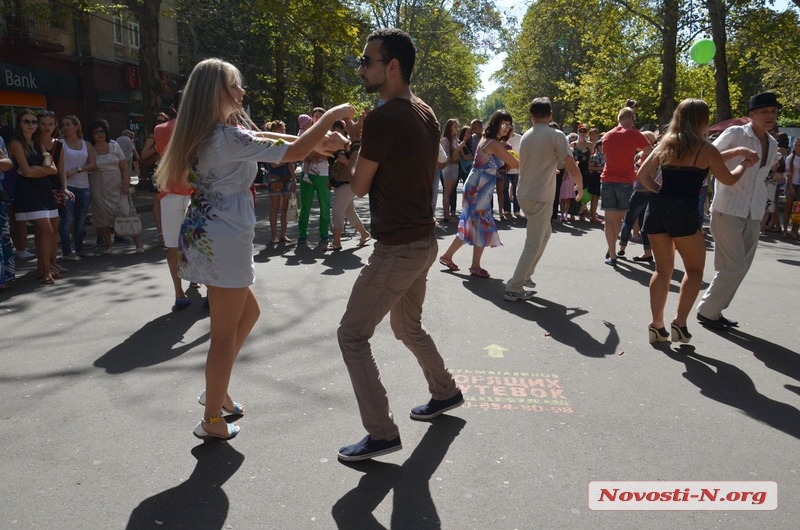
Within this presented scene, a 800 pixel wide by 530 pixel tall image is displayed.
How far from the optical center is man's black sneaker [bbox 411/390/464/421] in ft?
13.5

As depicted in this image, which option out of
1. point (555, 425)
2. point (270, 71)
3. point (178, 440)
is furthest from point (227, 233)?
point (270, 71)

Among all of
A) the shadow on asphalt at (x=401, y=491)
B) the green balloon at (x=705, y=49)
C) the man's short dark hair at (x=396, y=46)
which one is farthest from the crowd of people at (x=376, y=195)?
the green balloon at (x=705, y=49)

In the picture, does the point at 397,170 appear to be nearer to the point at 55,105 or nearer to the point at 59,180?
the point at 59,180

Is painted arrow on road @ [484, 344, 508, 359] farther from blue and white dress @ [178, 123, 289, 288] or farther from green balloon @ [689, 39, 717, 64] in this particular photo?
green balloon @ [689, 39, 717, 64]

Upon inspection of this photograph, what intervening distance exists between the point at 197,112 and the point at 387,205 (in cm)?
99

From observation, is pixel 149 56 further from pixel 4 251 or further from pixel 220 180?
pixel 220 180

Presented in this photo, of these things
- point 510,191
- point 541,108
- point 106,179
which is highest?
point 541,108

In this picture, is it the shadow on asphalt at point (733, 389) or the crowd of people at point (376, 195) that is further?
the shadow on asphalt at point (733, 389)

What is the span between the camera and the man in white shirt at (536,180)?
7055 millimetres

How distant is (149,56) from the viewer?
760 inches

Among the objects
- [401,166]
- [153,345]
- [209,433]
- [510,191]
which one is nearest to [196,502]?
[209,433]

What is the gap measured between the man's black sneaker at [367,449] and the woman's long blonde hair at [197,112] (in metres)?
1.58

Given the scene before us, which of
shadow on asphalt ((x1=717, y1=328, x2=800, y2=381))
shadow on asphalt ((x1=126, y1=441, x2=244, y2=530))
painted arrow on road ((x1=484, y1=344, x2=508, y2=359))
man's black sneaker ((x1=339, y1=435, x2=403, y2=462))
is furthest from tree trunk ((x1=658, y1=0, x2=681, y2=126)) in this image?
shadow on asphalt ((x1=126, y1=441, x2=244, y2=530))

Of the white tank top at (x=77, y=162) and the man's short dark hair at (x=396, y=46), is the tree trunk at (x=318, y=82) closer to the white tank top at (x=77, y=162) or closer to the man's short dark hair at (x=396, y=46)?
the white tank top at (x=77, y=162)
